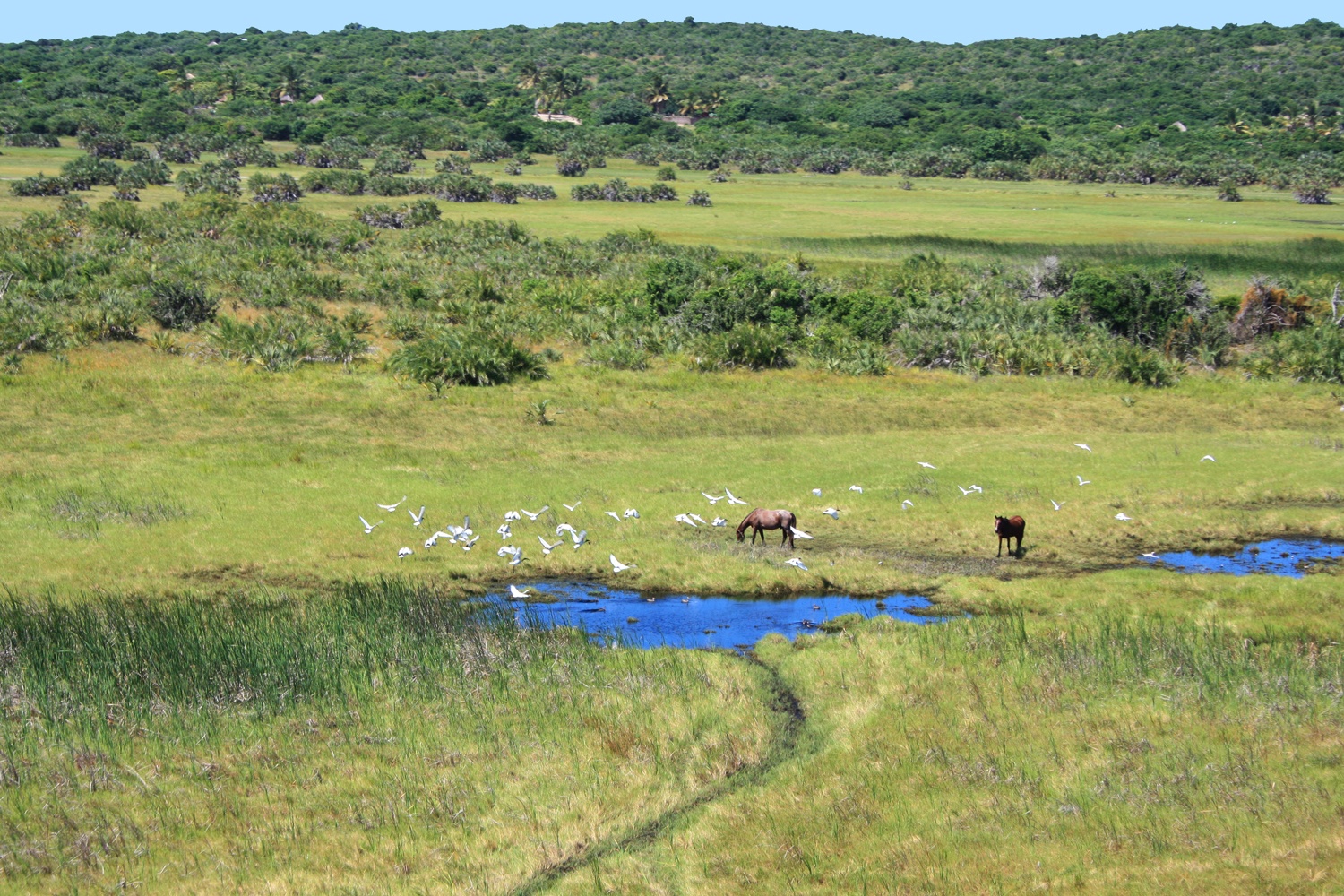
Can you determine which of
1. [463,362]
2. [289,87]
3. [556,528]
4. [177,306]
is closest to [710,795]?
[556,528]

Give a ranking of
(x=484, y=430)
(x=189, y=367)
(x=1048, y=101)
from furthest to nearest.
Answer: (x=1048, y=101), (x=189, y=367), (x=484, y=430)

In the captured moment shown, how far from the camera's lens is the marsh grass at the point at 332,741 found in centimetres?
1259

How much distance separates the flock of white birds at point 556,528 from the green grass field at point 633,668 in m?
0.24

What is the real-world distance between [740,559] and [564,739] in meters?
8.49

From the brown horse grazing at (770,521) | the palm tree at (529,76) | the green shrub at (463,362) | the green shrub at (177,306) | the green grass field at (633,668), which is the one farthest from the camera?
the palm tree at (529,76)

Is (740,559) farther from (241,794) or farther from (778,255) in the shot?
(778,255)

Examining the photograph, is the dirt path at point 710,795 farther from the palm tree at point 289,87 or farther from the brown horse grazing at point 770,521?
the palm tree at point 289,87

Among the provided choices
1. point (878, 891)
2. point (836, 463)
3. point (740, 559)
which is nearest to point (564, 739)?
point (878, 891)

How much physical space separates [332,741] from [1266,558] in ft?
60.1

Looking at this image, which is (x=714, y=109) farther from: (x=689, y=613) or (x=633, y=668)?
(x=633, y=668)

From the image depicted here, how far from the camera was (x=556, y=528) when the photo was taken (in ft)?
81.1

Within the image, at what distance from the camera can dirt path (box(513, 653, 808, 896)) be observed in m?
12.6

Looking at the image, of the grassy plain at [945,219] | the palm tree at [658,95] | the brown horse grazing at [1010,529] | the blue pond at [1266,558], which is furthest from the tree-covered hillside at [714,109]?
the brown horse grazing at [1010,529]

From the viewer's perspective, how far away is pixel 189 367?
3731 cm
